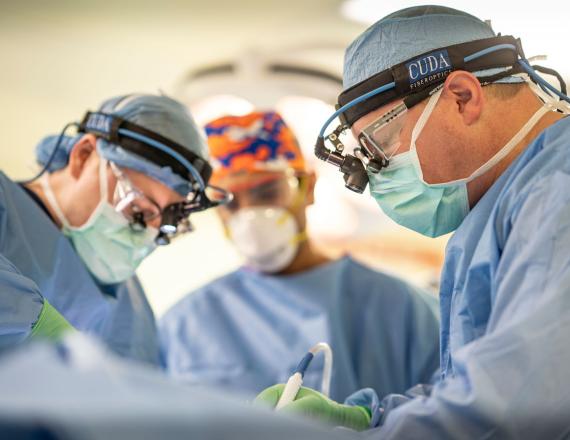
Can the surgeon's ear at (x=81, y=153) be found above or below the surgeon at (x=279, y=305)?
above

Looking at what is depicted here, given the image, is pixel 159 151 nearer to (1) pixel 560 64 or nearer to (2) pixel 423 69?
(2) pixel 423 69

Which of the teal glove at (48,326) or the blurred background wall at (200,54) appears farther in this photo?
the blurred background wall at (200,54)

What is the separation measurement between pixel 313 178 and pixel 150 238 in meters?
1.05

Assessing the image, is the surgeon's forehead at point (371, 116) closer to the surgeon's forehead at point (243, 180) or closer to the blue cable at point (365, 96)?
the blue cable at point (365, 96)

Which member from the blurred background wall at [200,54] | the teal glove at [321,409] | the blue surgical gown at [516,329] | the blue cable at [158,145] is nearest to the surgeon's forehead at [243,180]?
the blurred background wall at [200,54]

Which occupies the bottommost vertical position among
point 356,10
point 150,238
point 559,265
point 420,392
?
point 420,392

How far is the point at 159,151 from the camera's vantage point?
7.29ft

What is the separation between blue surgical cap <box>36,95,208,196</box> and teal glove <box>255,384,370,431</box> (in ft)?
2.73

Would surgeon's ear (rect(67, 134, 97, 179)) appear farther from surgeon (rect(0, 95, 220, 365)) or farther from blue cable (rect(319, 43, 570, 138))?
blue cable (rect(319, 43, 570, 138))

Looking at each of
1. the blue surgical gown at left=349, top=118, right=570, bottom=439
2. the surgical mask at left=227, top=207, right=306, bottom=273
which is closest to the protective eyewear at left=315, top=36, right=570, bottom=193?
the blue surgical gown at left=349, top=118, right=570, bottom=439

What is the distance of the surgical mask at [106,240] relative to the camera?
228cm

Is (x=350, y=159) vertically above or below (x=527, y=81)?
below

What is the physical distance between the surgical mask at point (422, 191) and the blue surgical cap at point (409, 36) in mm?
145

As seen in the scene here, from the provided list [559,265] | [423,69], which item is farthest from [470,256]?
[423,69]
